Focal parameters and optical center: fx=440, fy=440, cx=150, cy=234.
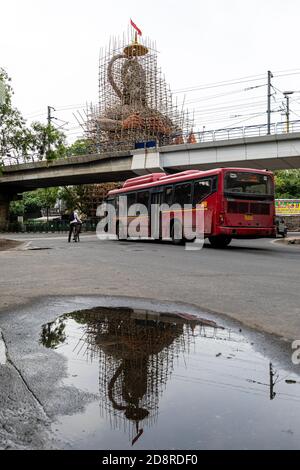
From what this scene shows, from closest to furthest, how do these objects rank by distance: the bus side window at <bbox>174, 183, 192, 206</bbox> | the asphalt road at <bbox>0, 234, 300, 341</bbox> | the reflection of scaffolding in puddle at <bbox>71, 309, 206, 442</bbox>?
1. the reflection of scaffolding in puddle at <bbox>71, 309, 206, 442</bbox>
2. the asphalt road at <bbox>0, 234, 300, 341</bbox>
3. the bus side window at <bbox>174, 183, 192, 206</bbox>

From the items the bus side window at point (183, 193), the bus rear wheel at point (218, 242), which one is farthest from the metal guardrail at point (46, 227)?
the bus rear wheel at point (218, 242)

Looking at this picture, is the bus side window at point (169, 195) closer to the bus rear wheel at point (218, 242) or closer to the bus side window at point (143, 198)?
the bus side window at point (143, 198)

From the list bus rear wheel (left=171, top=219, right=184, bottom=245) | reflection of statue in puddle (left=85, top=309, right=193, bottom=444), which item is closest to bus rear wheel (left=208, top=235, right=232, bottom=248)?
bus rear wheel (left=171, top=219, right=184, bottom=245)

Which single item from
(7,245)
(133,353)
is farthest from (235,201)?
(133,353)

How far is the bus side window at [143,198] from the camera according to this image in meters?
23.2

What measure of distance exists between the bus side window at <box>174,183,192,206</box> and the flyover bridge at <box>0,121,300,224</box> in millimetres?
15387

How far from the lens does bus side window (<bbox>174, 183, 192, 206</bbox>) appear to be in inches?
771

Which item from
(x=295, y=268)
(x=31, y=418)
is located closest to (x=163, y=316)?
(x=31, y=418)

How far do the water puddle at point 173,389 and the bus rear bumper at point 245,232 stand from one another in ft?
40.7

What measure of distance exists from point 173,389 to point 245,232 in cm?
1488

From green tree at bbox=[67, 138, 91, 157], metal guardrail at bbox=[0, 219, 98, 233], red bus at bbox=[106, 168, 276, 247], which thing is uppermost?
green tree at bbox=[67, 138, 91, 157]

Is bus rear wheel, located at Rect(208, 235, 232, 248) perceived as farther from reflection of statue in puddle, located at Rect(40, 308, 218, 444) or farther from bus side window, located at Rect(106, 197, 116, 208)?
reflection of statue in puddle, located at Rect(40, 308, 218, 444)

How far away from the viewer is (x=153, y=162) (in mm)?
40594

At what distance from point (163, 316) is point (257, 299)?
1.90 meters
